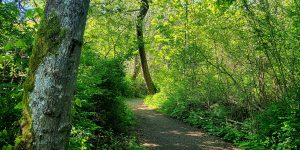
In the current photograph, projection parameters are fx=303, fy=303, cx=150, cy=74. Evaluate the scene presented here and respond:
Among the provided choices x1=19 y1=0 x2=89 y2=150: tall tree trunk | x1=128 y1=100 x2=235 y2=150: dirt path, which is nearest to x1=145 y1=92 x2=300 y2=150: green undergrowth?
x1=128 y1=100 x2=235 y2=150: dirt path

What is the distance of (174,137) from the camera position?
9648 millimetres

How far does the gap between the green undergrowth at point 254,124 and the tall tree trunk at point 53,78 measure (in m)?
6.02

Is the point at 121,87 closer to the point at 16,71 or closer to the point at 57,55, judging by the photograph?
the point at 16,71

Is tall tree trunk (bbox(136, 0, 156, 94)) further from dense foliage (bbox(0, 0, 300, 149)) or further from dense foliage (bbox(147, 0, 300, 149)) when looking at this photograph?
dense foliage (bbox(147, 0, 300, 149))

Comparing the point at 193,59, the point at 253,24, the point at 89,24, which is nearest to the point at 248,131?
the point at 253,24

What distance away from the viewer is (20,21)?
16.0ft

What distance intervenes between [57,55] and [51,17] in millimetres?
297

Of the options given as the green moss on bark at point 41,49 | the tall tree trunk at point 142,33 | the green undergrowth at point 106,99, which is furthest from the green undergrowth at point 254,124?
the green moss on bark at point 41,49

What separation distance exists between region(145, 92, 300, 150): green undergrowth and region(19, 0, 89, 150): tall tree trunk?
6.02 meters

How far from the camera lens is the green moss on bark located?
2193 mm

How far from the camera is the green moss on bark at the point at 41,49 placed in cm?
219

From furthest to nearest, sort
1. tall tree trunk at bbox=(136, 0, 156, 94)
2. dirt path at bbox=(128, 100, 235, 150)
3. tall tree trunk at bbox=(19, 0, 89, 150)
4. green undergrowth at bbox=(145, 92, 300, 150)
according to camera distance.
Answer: tall tree trunk at bbox=(136, 0, 156, 94), dirt path at bbox=(128, 100, 235, 150), green undergrowth at bbox=(145, 92, 300, 150), tall tree trunk at bbox=(19, 0, 89, 150)

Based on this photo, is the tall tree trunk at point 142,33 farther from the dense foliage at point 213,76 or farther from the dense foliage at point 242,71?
the dense foliage at point 242,71

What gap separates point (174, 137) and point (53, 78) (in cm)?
789
